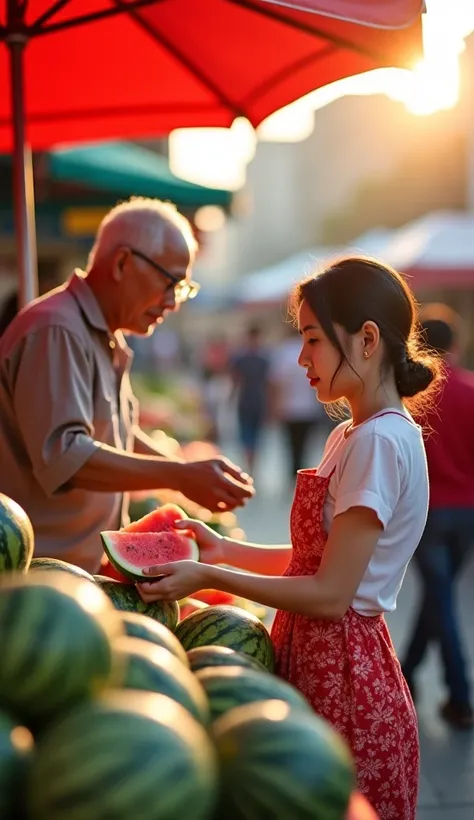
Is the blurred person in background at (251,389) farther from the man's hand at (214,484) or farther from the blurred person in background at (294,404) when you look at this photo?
the man's hand at (214,484)

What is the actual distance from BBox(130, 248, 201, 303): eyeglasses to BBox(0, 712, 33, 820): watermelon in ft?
7.72

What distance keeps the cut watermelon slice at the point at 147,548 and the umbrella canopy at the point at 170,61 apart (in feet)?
6.51

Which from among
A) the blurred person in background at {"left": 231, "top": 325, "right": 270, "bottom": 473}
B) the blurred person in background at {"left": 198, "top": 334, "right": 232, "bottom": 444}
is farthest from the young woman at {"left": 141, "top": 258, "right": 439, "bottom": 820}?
the blurred person in background at {"left": 198, "top": 334, "right": 232, "bottom": 444}

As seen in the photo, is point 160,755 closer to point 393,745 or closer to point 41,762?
point 41,762

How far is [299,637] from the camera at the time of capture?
8.03ft

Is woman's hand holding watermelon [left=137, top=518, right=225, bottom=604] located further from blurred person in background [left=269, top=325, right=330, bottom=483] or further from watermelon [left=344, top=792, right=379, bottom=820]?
blurred person in background [left=269, top=325, right=330, bottom=483]

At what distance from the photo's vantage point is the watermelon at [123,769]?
1.35 meters

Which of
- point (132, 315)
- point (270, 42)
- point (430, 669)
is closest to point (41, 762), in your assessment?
point (132, 315)

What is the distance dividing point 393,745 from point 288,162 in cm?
8727

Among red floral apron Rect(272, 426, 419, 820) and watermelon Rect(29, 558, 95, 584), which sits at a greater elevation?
watermelon Rect(29, 558, 95, 584)

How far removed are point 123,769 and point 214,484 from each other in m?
1.77

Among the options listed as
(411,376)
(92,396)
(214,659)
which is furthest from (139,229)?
(214,659)

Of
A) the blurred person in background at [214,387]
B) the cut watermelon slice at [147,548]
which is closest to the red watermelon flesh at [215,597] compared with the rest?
the cut watermelon slice at [147,548]

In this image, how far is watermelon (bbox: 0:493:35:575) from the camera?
2.11m
